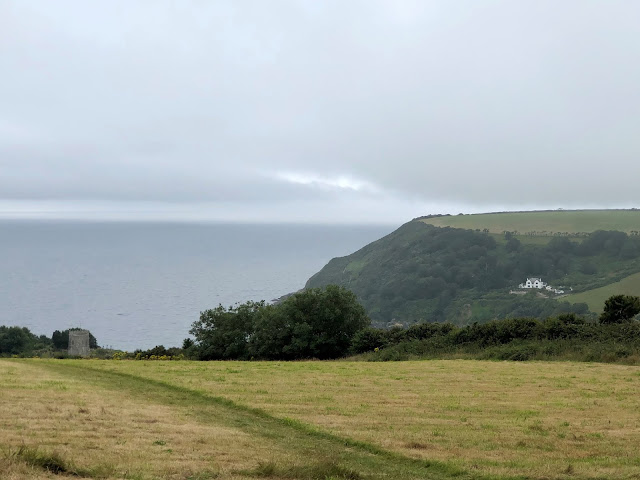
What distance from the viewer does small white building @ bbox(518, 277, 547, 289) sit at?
13550 centimetres

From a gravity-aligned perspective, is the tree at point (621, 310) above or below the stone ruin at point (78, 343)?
above

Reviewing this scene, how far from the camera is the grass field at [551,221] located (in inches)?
6585

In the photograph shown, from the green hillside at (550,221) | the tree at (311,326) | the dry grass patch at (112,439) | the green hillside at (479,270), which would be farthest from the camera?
the green hillside at (550,221)

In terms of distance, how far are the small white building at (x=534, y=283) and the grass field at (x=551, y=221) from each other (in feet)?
98.2

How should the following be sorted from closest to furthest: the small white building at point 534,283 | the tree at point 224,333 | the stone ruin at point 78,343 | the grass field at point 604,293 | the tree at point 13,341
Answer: the tree at point 224,333, the stone ruin at point 78,343, the tree at point 13,341, the grass field at point 604,293, the small white building at point 534,283

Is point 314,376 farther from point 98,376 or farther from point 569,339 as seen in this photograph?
point 569,339

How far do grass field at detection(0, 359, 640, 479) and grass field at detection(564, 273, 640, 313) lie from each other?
84.3 meters

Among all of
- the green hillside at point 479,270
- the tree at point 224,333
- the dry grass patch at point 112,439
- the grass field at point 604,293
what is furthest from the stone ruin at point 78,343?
the green hillside at point 479,270

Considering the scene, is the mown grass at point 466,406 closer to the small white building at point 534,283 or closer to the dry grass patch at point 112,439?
the dry grass patch at point 112,439

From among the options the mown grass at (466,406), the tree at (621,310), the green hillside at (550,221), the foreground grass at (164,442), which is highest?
the green hillside at (550,221)

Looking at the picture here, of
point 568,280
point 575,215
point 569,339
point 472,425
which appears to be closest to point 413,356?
point 569,339

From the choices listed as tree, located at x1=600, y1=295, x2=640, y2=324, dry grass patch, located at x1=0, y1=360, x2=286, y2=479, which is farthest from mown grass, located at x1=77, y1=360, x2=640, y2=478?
tree, located at x1=600, y1=295, x2=640, y2=324

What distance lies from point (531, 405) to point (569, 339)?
1631 cm

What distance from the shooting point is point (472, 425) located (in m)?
14.5
